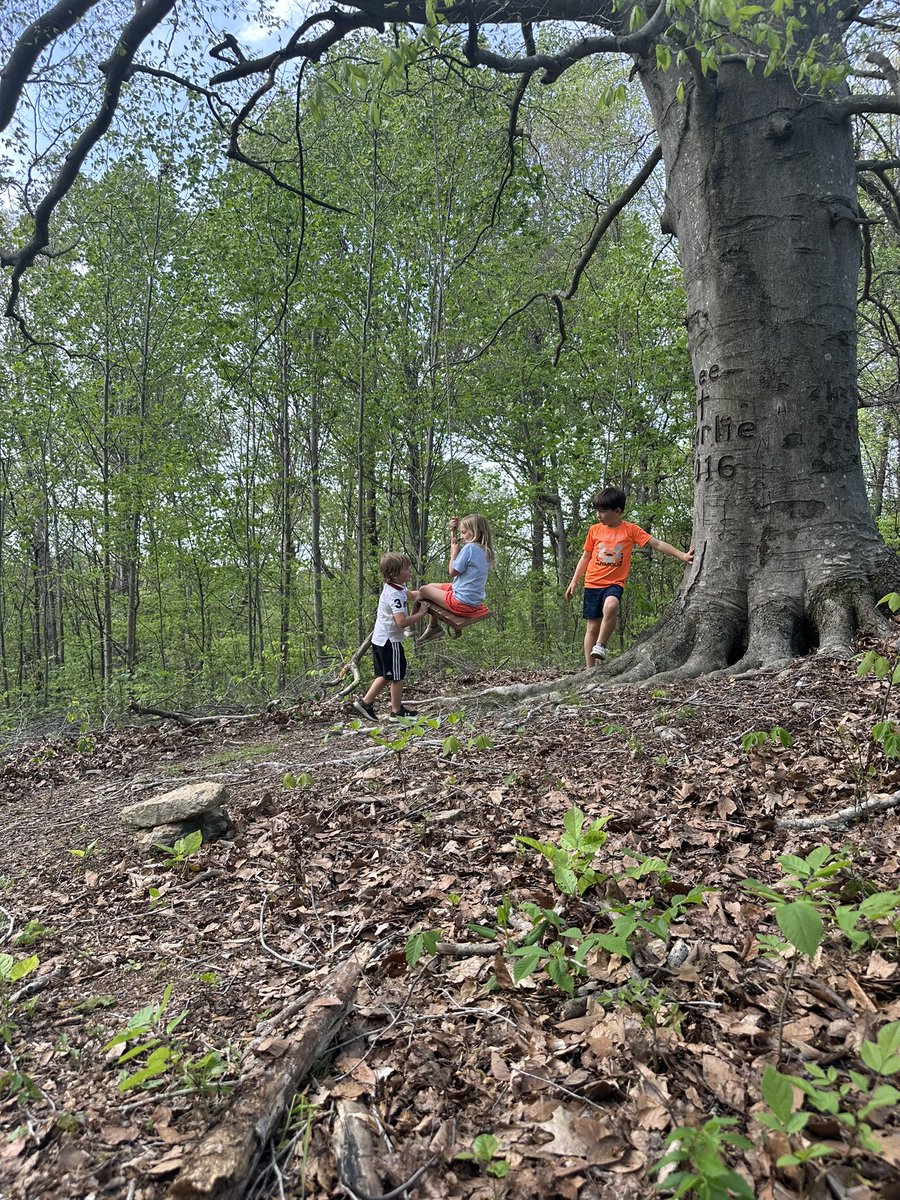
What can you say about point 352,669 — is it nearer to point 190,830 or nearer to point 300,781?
point 300,781

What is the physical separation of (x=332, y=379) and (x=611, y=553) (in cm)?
748

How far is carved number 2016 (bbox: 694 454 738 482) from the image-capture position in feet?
15.9

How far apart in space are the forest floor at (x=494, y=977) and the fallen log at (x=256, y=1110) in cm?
4

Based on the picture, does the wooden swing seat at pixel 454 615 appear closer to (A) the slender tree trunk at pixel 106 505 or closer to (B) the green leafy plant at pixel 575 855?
(B) the green leafy plant at pixel 575 855

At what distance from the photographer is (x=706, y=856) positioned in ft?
8.00

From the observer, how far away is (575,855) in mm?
2129

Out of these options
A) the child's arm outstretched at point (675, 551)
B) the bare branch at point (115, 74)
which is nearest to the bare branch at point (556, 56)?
the bare branch at point (115, 74)

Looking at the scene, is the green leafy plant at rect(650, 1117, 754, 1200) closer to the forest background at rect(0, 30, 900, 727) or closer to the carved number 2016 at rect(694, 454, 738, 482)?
the carved number 2016 at rect(694, 454, 738, 482)

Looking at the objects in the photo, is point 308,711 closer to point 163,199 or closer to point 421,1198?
point 421,1198

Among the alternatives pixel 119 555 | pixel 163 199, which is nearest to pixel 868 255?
pixel 163 199

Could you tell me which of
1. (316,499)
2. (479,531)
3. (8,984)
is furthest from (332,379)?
(8,984)

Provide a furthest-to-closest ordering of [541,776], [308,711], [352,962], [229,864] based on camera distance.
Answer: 1. [308,711]
2. [541,776]
3. [229,864]
4. [352,962]

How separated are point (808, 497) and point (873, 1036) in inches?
152

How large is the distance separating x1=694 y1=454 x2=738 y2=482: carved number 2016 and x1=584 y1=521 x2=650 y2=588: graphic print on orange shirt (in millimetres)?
1466
